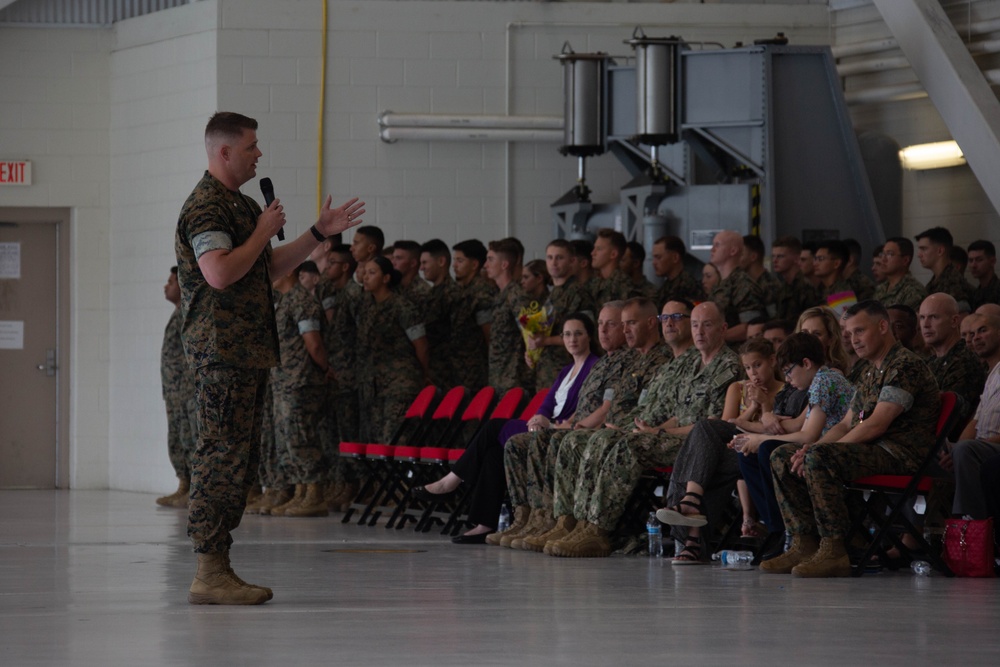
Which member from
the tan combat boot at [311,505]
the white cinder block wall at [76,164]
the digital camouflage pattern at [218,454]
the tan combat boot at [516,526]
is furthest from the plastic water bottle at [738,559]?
the white cinder block wall at [76,164]

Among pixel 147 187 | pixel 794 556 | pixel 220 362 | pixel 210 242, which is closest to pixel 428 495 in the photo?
pixel 794 556

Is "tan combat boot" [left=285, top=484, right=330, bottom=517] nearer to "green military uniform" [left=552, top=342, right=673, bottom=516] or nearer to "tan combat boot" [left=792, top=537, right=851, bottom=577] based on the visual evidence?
"green military uniform" [left=552, top=342, right=673, bottom=516]

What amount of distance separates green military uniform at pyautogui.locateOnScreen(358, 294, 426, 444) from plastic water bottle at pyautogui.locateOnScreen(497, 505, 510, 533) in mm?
1980

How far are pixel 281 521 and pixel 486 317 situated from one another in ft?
6.09

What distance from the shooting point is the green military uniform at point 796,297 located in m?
9.18

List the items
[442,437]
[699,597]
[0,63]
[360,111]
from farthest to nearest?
1. [0,63]
2. [360,111]
3. [442,437]
4. [699,597]

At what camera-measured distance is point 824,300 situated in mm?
9211

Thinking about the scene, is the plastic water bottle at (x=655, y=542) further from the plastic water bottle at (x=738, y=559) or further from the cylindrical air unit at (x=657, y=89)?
the cylindrical air unit at (x=657, y=89)

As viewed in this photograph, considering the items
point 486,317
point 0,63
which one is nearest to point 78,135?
point 0,63

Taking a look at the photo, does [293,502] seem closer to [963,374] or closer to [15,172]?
[15,172]

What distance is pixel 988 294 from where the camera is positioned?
901cm

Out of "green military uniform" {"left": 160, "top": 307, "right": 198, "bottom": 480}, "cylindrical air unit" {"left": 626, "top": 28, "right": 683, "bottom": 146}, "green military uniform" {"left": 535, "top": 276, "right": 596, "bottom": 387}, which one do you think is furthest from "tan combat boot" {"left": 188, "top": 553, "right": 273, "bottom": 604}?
"cylindrical air unit" {"left": 626, "top": 28, "right": 683, "bottom": 146}

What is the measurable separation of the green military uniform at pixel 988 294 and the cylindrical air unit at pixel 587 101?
3217 millimetres

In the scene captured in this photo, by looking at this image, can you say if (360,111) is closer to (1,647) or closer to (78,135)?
(78,135)
